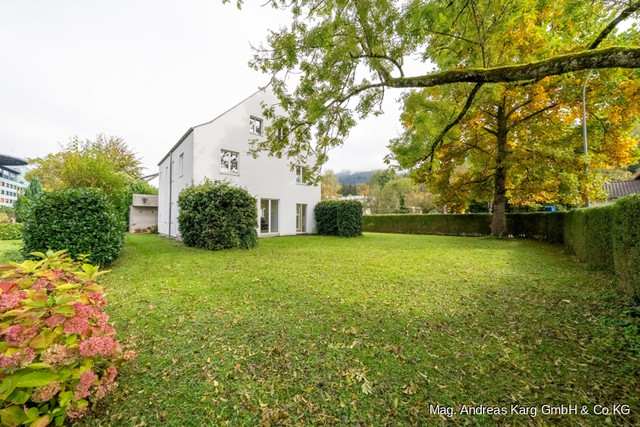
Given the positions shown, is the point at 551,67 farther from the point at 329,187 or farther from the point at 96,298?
the point at 329,187

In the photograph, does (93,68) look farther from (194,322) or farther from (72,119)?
(72,119)

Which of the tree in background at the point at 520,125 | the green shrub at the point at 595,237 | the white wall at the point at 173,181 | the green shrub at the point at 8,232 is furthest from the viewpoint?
the green shrub at the point at 8,232

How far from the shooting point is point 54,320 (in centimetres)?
180

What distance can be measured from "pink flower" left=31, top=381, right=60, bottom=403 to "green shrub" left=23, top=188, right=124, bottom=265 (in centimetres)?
561

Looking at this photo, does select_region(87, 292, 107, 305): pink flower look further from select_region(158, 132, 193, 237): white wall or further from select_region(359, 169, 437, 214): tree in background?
select_region(359, 169, 437, 214): tree in background

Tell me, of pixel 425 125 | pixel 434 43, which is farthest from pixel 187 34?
pixel 425 125

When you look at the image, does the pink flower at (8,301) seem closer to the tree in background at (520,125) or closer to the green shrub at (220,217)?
the tree in background at (520,125)

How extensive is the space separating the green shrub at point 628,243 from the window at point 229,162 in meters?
13.9

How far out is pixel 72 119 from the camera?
19.8m

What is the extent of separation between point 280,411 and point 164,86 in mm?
13432

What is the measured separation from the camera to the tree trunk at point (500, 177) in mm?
13312

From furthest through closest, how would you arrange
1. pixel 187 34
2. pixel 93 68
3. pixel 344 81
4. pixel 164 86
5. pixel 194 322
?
pixel 164 86, pixel 93 68, pixel 187 34, pixel 344 81, pixel 194 322

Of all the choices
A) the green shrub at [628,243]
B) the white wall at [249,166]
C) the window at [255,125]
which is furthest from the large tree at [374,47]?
the window at [255,125]

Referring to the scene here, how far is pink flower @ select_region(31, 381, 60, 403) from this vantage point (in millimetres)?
1591
